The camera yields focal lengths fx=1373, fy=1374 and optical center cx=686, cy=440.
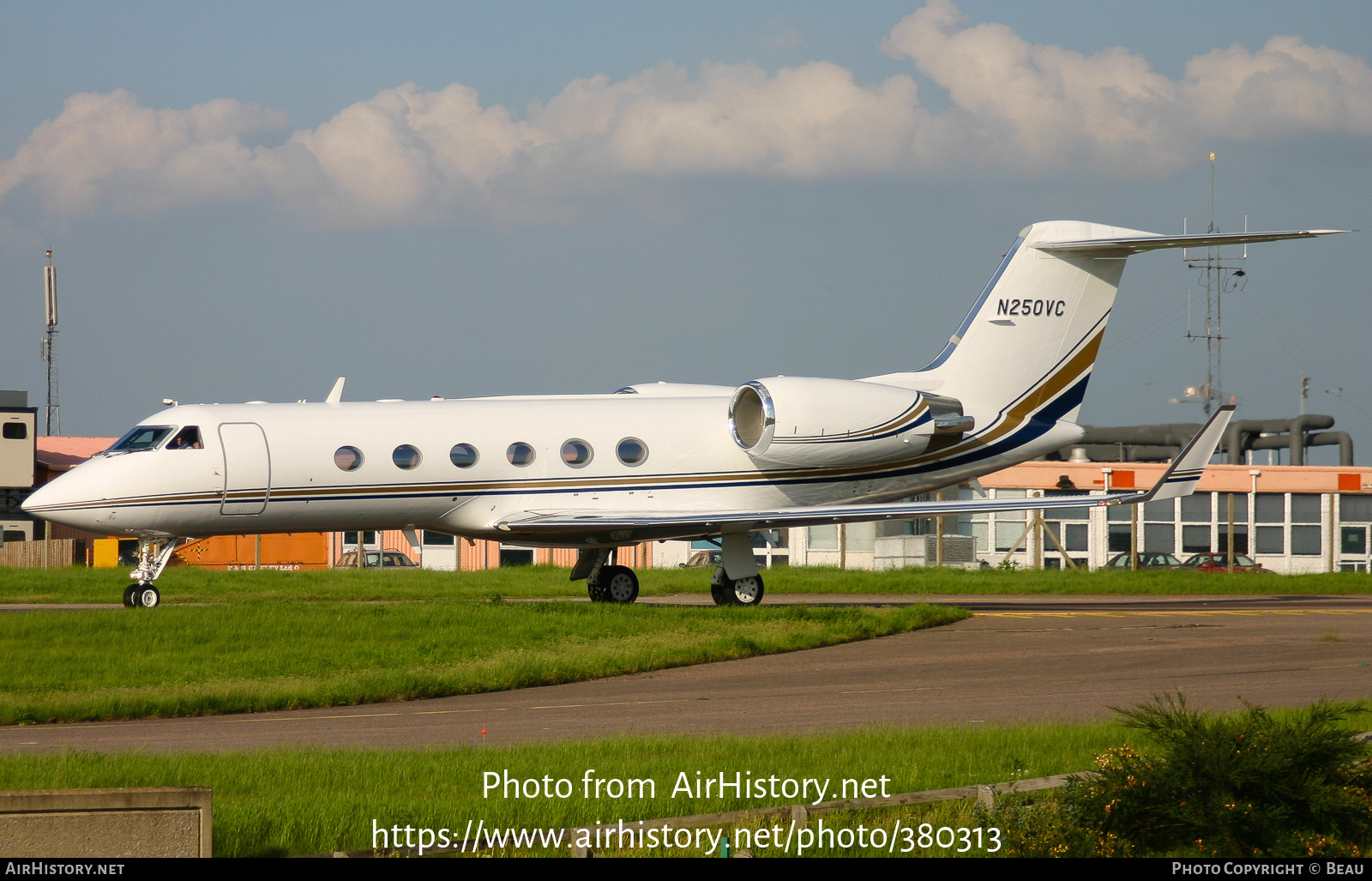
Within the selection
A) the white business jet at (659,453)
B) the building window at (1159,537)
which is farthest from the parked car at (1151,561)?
the white business jet at (659,453)

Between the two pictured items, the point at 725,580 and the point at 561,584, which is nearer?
the point at 725,580

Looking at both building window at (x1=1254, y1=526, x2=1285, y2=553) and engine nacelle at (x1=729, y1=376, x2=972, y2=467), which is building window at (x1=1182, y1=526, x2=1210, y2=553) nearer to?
building window at (x1=1254, y1=526, x2=1285, y2=553)

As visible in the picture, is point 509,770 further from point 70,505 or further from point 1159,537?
point 1159,537

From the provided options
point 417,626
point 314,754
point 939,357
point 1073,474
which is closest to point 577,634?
point 417,626

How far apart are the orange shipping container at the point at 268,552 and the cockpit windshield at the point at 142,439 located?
27513 mm

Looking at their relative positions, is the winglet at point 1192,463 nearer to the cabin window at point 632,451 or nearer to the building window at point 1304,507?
the cabin window at point 632,451

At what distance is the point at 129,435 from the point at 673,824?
16.3 metres

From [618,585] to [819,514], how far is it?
4177 mm

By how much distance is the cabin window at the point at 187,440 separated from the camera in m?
21.0

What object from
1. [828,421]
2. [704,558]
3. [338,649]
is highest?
[828,421]

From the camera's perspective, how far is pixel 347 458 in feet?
70.6

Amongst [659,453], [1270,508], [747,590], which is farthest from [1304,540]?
[659,453]

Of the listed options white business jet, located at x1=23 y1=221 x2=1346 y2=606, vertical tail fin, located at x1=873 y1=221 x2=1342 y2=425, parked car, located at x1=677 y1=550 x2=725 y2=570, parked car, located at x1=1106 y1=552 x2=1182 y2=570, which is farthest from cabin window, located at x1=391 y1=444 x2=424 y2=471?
parked car, located at x1=677 y1=550 x2=725 y2=570

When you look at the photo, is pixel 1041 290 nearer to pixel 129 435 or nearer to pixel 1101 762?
pixel 129 435
